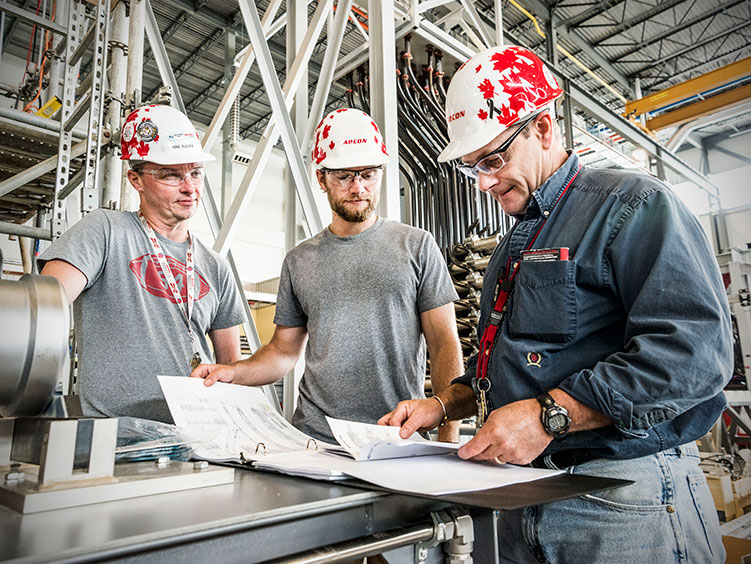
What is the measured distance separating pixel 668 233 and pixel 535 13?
801 cm

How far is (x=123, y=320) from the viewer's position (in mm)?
1521

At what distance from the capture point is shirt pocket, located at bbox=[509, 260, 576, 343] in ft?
3.17

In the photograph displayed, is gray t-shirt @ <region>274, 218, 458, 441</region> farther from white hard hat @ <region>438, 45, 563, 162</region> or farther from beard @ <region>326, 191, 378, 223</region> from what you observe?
white hard hat @ <region>438, 45, 563, 162</region>

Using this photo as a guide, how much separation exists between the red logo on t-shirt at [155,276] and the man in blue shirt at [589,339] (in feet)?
2.80

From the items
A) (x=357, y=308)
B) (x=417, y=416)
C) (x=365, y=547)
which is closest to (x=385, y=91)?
(x=357, y=308)

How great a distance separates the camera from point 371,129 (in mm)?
1776

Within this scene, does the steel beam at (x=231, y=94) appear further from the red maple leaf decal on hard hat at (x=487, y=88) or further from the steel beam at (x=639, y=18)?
the steel beam at (x=639, y=18)

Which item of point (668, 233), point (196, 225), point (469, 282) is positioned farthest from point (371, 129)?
point (196, 225)

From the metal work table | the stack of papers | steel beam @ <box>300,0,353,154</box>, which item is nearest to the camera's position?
the metal work table

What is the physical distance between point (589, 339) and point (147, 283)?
122cm

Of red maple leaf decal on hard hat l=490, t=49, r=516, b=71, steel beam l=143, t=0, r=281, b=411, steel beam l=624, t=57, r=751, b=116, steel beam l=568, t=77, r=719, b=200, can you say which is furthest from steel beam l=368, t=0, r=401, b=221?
steel beam l=624, t=57, r=751, b=116

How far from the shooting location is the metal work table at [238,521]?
1.65 ft

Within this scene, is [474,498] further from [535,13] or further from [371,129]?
[535,13]

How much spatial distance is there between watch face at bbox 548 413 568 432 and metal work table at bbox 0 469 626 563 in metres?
0.08
